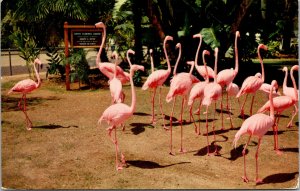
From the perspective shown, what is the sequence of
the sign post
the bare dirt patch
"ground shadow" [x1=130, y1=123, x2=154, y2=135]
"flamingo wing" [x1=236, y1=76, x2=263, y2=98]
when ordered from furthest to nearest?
the sign post, "ground shadow" [x1=130, y1=123, x2=154, y2=135], "flamingo wing" [x1=236, y1=76, x2=263, y2=98], the bare dirt patch

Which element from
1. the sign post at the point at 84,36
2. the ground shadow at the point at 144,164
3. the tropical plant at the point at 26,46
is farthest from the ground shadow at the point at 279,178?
the tropical plant at the point at 26,46

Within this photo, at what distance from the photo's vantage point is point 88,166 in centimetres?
551

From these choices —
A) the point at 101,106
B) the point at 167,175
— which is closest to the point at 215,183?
the point at 167,175

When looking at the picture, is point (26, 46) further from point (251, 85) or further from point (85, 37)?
point (251, 85)

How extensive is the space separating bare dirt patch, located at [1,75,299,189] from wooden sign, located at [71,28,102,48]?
10.6ft

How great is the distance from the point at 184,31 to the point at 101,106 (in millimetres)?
4438

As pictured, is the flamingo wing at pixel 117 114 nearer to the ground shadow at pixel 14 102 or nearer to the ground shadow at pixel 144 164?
the ground shadow at pixel 144 164

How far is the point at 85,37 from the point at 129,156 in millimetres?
6323

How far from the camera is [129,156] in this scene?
5.99m

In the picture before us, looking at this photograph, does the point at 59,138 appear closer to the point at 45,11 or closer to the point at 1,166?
the point at 1,166

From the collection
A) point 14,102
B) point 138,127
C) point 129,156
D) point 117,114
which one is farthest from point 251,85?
point 14,102

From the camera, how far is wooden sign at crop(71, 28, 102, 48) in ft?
37.4

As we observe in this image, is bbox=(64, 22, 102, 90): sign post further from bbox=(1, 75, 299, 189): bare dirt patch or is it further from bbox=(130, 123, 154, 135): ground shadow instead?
bbox=(130, 123, 154, 135): ground shadow

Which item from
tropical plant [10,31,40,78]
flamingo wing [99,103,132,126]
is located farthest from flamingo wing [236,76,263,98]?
tropical plant [10,31,40,78]
